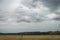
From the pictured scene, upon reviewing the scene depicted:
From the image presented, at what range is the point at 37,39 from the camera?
531cm

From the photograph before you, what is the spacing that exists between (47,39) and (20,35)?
1050mm

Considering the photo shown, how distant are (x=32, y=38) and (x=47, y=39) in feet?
1.92

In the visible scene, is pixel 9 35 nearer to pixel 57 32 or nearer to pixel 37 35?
pixel 37 35

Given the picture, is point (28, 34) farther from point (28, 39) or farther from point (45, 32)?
point (45, 32)

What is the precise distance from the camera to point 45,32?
525 centimetres

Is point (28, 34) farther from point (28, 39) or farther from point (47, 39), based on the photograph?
point (47, 39)

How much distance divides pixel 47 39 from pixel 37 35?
42 cm

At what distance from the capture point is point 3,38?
5.36 meters

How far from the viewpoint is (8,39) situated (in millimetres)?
5344

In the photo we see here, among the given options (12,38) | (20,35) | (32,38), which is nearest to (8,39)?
(12,38)

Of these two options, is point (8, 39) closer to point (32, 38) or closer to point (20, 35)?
point (20, 35)

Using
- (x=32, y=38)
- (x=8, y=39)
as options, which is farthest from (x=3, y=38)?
(x=32, y=38)

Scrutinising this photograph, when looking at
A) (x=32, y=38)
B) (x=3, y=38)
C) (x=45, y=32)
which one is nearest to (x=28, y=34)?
(x=32, y=38)

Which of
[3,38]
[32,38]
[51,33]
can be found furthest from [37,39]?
[3,38]
